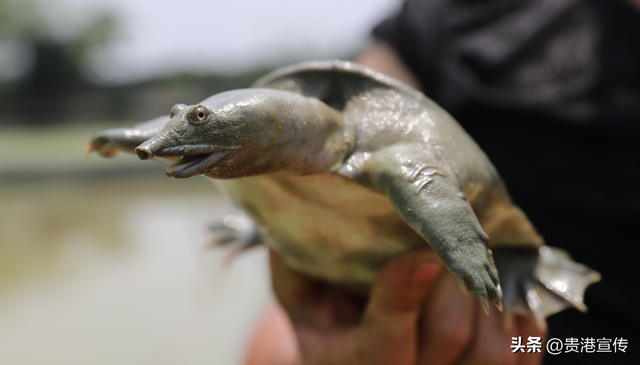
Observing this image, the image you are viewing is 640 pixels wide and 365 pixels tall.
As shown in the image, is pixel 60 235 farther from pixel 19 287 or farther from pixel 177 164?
pixel 177 164

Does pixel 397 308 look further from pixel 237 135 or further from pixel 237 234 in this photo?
pixel 237 234

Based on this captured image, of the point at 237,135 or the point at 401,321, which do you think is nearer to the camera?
the point at 237,135

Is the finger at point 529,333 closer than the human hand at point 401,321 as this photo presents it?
No

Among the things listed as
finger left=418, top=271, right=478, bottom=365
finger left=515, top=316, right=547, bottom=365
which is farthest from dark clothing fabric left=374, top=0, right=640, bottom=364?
finger left=418, top=271, right=478, bottom=365

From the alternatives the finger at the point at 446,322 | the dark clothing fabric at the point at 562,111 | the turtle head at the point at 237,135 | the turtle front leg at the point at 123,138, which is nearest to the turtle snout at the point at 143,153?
the turtle head at the point at 237,135

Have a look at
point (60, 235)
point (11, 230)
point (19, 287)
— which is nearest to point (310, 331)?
point (19, 287)

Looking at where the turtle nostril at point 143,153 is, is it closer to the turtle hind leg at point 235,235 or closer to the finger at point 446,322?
the finger at point 446,322

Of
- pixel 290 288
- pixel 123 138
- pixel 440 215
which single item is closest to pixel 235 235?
pixel 290 288
